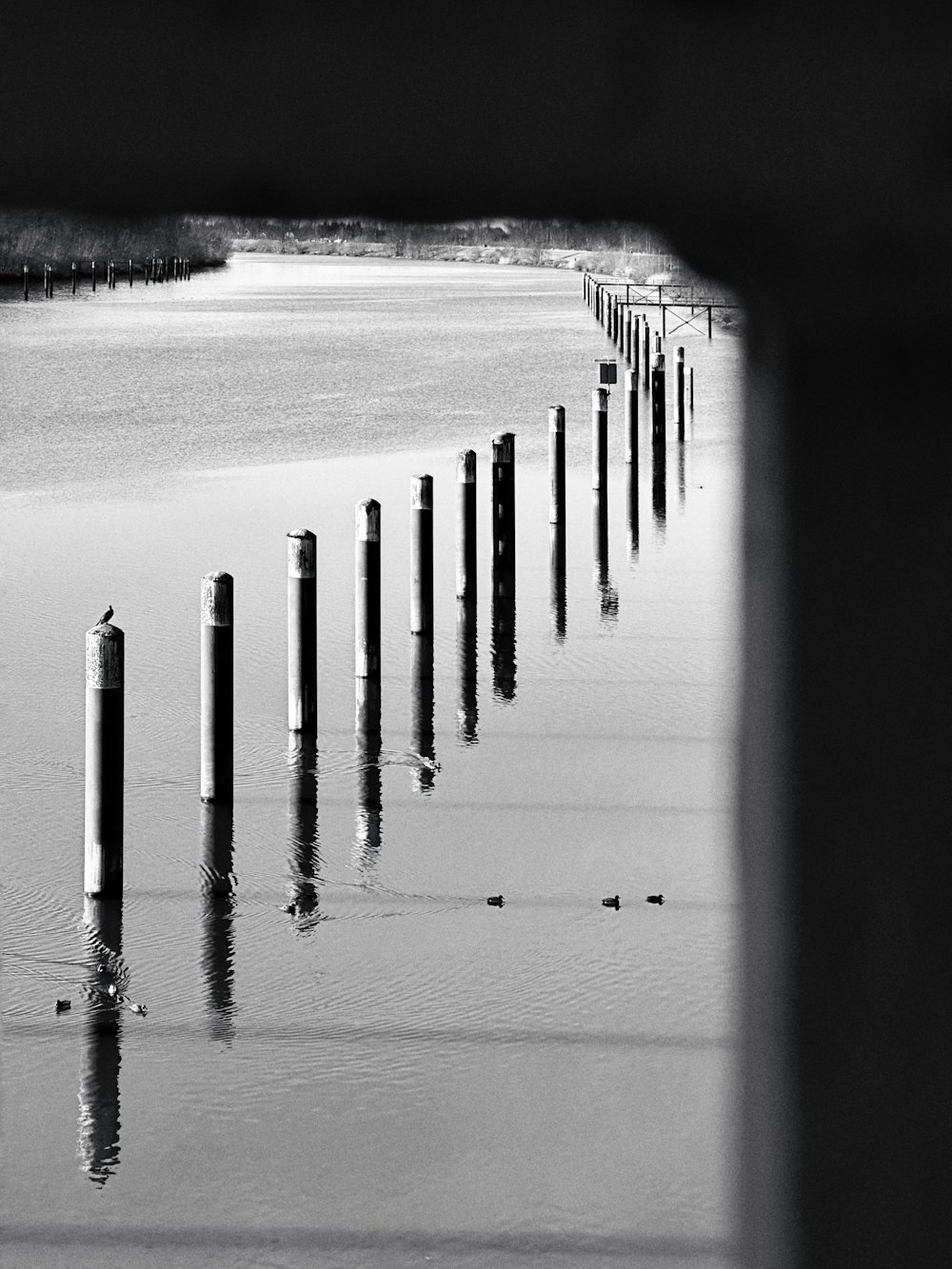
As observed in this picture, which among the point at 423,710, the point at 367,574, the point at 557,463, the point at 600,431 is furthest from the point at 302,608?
the point at 600,431

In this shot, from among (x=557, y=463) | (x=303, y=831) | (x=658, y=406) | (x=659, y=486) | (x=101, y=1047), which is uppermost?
(x=658, y=406)

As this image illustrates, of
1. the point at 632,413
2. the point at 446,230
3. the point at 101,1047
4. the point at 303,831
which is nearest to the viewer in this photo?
the point at 446,230

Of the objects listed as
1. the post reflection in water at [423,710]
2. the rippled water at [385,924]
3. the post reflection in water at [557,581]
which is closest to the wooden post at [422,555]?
the post reflection in water at [423,710]

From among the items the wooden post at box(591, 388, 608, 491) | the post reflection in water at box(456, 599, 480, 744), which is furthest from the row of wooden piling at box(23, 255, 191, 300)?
the post reflection in water at box(456, 599, 480, 744)

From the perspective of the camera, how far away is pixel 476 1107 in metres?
6.94

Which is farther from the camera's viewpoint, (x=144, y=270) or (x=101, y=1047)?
(x=144, y=270)

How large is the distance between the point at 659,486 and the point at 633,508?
1.20 metres

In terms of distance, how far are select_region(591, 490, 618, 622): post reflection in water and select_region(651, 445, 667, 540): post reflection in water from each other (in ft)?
2.99

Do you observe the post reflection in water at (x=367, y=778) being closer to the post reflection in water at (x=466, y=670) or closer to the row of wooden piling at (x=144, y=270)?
the post reflection in water at (x=466, y=670)

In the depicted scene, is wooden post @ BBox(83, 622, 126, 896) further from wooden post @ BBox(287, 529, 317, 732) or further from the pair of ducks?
wooden post @ BBox(287, 529, 317, 732)

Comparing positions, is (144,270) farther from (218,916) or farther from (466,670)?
(218,916)

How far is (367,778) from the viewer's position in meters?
11.1

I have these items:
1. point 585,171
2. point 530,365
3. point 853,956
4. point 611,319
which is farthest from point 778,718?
point 611,319

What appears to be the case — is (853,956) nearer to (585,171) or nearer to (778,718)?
(778,718)
